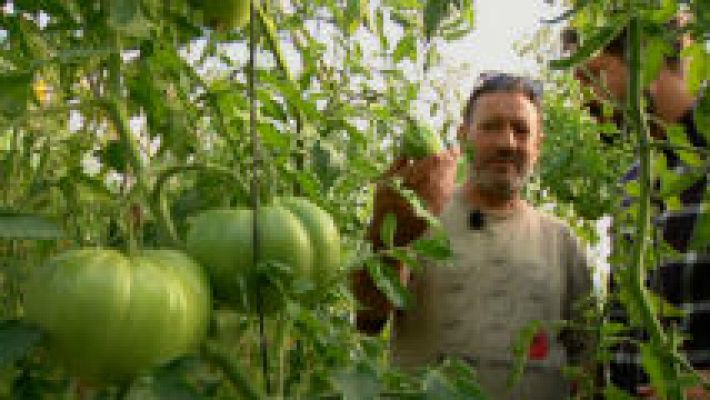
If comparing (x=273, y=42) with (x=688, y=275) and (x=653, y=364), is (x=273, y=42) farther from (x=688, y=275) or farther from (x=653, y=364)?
(x=688, y=275)

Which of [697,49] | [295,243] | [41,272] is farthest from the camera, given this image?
[697,49]

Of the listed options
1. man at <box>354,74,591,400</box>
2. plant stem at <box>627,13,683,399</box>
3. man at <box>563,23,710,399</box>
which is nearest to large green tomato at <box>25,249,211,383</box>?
plant stem at <box>627,13,683,399</box>

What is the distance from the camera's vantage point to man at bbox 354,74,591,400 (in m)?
2.18

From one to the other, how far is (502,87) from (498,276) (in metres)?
0.56

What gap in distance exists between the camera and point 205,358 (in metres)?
0.79

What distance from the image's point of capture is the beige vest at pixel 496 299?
2176mm

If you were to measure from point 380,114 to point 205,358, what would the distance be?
422mm

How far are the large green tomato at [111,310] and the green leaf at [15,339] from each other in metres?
0.01

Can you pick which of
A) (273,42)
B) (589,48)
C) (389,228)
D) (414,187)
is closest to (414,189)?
(414,187)

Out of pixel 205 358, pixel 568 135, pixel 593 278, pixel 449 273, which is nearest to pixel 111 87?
pixel 205 358

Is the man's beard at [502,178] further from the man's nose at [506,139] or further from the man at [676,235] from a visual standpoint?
the man at [676,235]

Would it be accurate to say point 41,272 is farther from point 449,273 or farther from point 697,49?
point 449,273

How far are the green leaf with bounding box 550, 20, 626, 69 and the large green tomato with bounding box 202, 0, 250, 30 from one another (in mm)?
358

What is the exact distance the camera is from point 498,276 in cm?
225
